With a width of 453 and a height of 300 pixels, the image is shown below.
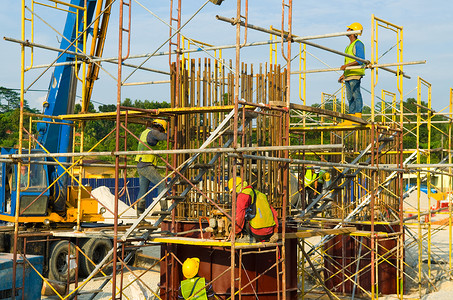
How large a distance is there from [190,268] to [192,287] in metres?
0.37

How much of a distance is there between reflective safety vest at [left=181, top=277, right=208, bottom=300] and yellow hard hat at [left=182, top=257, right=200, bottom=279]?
0.12 meters

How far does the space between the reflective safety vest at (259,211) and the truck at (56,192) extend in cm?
808

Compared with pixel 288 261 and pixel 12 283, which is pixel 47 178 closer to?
pixel 12 283

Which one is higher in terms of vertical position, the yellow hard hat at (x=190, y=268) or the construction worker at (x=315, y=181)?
the construction worker at (x=315, y=181)

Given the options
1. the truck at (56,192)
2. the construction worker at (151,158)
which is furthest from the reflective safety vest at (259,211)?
the truck at (56,192)

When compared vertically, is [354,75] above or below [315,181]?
above

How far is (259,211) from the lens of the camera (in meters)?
11.5

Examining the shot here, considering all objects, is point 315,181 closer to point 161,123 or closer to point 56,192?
point 56,192

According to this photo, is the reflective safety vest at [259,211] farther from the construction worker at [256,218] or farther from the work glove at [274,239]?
the work glove at [274,239]

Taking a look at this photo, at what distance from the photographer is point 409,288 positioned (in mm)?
18406

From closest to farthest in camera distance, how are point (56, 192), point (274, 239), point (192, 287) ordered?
point (274, 239) → point (192, 287) → point (56, 192)

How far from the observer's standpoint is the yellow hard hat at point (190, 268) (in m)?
12.3

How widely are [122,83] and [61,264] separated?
8.16 metres

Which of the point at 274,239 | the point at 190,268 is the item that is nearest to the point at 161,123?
the point at 190,268
